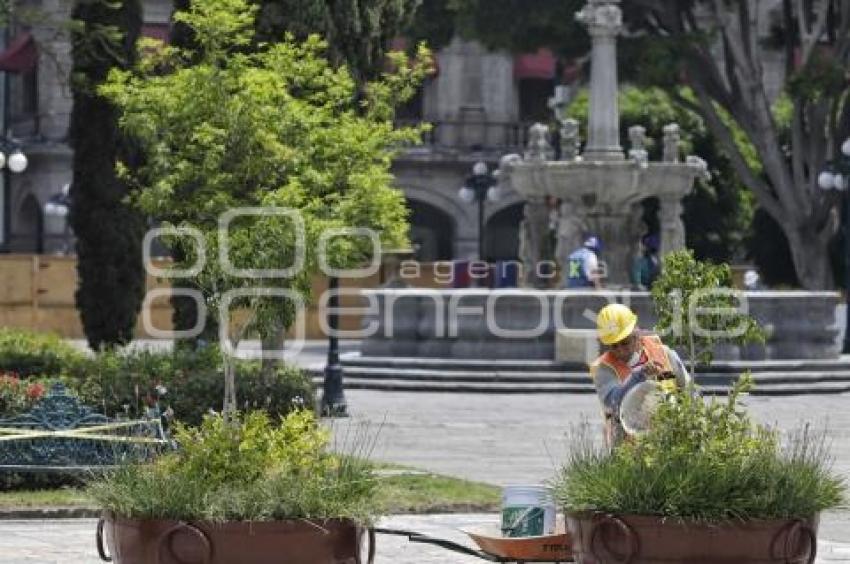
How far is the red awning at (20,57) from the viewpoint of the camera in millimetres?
60694

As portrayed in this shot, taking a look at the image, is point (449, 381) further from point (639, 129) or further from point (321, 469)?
point (321, 469)

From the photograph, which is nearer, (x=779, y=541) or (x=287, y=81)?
(x=779, y=541)

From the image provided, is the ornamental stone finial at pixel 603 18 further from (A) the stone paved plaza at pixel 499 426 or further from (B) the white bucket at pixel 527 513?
(B) the white bucket at pixel 527 513

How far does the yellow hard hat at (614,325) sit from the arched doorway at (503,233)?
2200 inches

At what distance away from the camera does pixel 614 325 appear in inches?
469

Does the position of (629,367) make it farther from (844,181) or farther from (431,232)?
(431,232)

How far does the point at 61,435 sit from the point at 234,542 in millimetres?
6741

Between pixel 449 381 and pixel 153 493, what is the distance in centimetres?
1986

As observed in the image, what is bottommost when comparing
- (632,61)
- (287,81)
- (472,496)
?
(472,496)

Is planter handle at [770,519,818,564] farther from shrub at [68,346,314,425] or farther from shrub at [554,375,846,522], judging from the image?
shrub at [68,346,314,425]

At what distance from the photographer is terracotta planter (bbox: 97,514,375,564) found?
9867 millimetres

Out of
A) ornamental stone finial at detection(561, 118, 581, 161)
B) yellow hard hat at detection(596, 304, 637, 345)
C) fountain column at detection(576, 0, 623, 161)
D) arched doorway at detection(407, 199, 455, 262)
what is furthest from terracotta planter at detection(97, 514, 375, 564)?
arched doorway at detection(407, 199, 455, 262)

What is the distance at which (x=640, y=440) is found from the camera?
1033 cm

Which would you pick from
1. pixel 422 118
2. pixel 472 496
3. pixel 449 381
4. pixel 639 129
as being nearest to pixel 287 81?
pixel 472 496
